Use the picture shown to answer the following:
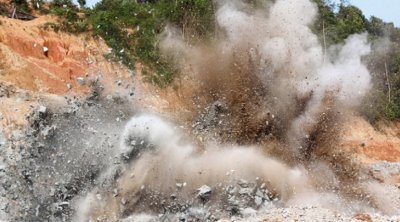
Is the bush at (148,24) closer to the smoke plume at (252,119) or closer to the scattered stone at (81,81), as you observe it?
the smoke plume at (252,119)

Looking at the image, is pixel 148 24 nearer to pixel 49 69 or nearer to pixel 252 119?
pixel 49 69

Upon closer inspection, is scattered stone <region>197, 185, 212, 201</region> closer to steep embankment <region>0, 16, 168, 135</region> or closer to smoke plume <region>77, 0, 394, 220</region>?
smoke plume <region>77, 0, 394, 220</region>

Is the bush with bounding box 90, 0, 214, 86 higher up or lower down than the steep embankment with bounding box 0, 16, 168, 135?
higher up

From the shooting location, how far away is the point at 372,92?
2400cm

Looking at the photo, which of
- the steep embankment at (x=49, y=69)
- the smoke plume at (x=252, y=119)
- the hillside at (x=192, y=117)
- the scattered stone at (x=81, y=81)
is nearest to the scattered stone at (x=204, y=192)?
the hillside at (x=192, y=117)

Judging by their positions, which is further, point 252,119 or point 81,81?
point 252,119

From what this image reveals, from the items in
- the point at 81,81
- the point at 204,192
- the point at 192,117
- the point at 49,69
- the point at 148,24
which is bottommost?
the point at 204,192

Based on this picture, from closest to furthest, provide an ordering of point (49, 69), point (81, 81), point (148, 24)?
1. point (49, 69)
2. point (81, 81)
3. point (148, 24)

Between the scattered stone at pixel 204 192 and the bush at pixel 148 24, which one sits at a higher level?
the bush at pixel 148 24

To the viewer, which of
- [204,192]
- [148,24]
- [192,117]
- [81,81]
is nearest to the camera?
[204,192]

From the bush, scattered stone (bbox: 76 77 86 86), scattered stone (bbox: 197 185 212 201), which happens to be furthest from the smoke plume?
scattered stone (bbox: 76 77 86 86)

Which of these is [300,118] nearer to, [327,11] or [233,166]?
[233,166]

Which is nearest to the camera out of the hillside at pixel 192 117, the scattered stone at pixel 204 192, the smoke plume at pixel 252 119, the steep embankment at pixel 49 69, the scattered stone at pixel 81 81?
the hillside at pixel 192 117

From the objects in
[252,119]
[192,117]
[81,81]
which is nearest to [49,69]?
[81,81]
